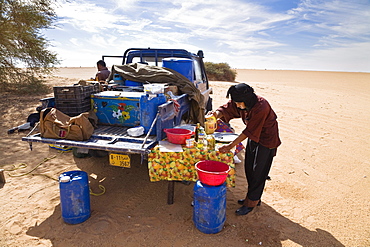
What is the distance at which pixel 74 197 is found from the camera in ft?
9.83

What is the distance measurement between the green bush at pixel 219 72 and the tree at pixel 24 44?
1545 centimetres

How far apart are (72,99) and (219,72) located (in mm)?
22427

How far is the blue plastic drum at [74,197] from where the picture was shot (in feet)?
9.72

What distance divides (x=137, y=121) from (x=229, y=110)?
1.43 m

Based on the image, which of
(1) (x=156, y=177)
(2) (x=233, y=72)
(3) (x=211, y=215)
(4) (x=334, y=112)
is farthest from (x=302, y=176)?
(2) (x=233, y=72)

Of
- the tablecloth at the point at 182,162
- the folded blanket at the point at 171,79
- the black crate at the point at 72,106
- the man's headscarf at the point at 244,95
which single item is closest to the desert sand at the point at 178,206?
the tablecloth at the point at 182,162

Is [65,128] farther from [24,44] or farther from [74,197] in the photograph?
→ [24,44]

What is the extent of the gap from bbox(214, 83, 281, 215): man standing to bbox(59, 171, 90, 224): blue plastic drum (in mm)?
1749

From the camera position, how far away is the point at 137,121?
3.93 meters

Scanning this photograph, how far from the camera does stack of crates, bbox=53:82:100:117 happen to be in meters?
3.79

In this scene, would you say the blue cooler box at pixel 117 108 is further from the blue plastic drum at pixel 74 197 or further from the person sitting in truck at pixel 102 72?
the person sitting in truck at pixel 102 72

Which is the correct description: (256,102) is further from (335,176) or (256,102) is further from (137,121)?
(335,176)

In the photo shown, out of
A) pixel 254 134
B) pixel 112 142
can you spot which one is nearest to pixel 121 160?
pixel 112 142

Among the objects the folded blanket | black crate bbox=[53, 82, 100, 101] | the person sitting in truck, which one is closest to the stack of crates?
black crate bbox=[53, 82, 100, 101]
